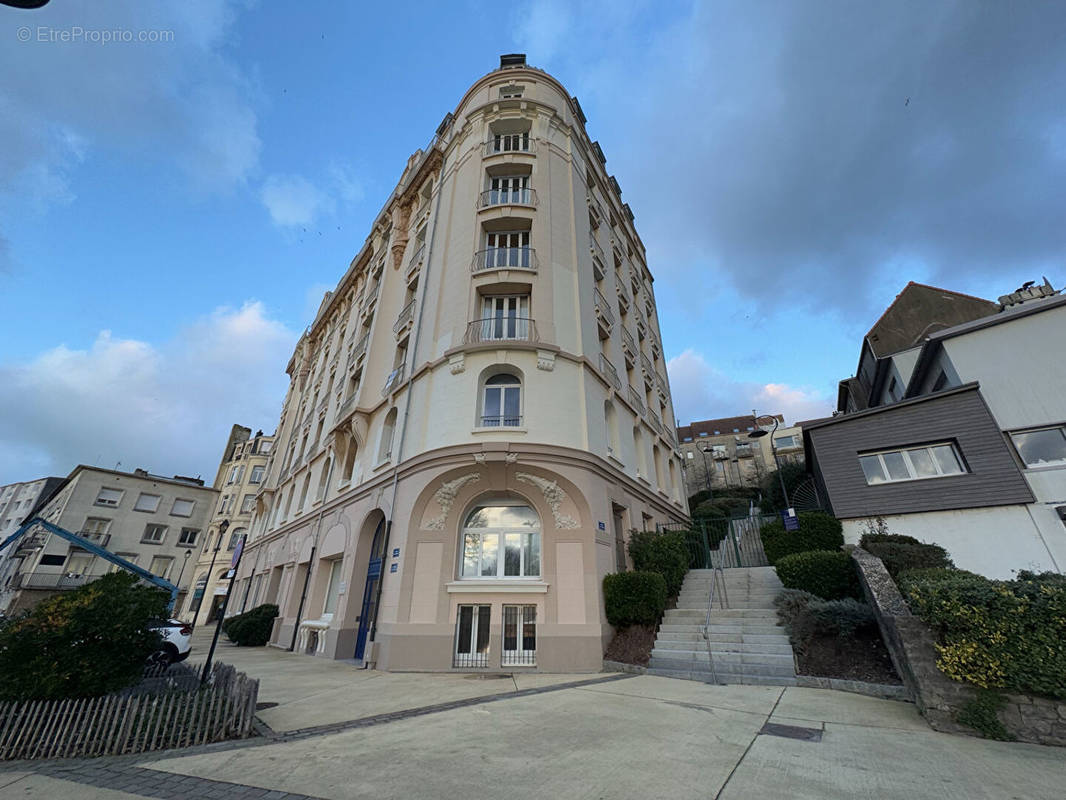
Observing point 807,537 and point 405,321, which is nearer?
point 807,537

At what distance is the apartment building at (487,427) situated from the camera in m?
11.1

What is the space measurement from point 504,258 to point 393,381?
236 inches

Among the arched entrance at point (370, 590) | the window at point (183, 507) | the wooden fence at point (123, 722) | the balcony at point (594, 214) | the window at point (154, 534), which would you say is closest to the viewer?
the wooden fence at point (123, 722)

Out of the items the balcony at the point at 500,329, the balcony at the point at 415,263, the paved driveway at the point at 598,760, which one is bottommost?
the paved driveway at the point at 598,760

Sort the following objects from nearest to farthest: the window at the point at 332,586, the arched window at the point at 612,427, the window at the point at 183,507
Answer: the arched window at the point at 612,427 → the window at the point at 332,586 → the window at the point at 183,507

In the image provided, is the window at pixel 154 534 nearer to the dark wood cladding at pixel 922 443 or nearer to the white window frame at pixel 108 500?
the white window frame at pixel 108 500

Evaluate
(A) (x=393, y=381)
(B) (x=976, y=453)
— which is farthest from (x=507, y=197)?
(B) (x=976, y=453)

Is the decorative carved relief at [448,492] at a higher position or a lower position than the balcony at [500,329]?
lower

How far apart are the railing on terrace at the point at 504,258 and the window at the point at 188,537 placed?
43.6 meters

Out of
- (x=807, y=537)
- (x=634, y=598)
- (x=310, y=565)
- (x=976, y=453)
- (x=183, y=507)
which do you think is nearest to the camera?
(x=634, y=598)

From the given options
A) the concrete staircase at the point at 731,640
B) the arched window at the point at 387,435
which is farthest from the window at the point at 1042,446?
the arched window at the point at 387,435

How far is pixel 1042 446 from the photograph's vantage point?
11.8 meters

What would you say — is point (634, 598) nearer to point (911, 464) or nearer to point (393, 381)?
point (911, 464)

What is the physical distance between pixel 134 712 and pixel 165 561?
46074 mm
